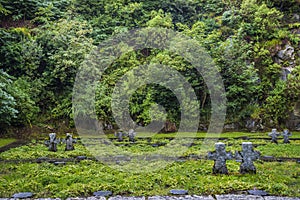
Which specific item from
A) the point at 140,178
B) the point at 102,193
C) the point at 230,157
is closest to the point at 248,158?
the point at 230,157

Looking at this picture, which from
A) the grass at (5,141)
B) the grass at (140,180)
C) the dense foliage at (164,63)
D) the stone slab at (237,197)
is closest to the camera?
the stone slab at (237,197)

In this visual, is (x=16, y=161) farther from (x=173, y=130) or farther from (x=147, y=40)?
(x=147, y=40)

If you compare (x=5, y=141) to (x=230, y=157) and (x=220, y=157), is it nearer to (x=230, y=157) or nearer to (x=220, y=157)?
(x=220, y=157)

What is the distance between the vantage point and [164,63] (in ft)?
53.8

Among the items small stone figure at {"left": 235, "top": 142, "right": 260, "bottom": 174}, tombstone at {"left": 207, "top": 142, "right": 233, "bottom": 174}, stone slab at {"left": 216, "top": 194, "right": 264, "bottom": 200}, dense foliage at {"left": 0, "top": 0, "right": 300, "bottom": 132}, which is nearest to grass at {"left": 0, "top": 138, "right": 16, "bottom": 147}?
dense foliage at {"left": 0, "top": 0, "right": 300, "bottom": 132}

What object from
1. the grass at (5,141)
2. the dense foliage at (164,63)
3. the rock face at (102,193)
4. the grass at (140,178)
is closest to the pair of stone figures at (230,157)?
the grass at (140,178)

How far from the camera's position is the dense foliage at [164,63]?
15078mm

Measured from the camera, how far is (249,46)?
16719mm

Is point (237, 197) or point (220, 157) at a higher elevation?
point (220, 157)

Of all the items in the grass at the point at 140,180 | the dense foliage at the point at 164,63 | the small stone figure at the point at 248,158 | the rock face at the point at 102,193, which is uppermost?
the dense foliage at the point at 164,63

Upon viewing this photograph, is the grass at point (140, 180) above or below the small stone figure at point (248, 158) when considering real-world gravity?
below

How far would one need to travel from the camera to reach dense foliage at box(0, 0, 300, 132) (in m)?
15.1

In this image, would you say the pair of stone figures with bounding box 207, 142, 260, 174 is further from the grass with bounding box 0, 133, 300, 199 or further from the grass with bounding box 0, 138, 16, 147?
the grass with bounding box 0, 138, 16, 147

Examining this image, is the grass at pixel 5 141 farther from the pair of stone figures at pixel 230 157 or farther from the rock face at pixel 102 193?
the pair of stone figures at pixel 230 157
